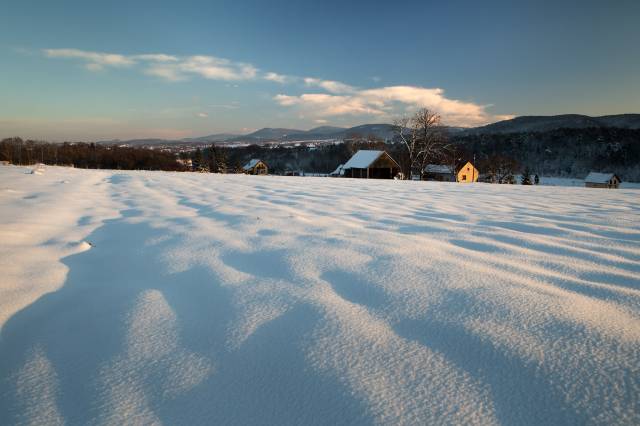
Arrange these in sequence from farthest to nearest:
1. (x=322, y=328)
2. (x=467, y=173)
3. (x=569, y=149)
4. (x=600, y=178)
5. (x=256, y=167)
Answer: (x=569, y=149) → (x=256, y=167) → (x=600, y=178) → (x=467, y=173) → (x=322, y=328)

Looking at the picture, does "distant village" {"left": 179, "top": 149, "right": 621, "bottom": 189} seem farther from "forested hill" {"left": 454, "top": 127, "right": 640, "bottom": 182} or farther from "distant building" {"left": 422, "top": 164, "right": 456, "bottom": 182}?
"forested hill" {"left": 454, "top": 127, "right": 640, "bottom": 182}

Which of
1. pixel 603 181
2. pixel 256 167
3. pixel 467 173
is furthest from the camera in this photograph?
pixel 256 167

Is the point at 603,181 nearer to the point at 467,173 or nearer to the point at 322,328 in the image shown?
the point at 467,173

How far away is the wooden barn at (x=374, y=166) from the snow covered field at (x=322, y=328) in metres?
26.6

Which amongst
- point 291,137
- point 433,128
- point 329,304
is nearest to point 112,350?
point 329,304

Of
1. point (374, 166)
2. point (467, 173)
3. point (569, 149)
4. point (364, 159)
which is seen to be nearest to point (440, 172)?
point (467, 173)

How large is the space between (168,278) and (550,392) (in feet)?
6.00

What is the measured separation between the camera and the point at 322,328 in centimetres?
126

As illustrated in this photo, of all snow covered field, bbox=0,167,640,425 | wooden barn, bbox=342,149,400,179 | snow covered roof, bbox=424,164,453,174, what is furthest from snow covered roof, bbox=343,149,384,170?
snow covered field, bbox=0,167,640,425

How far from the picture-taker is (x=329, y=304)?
1.45 m

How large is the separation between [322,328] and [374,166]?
28350 millimetres

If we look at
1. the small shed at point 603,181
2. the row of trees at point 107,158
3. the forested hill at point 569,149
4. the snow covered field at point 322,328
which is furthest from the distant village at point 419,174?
the forested hill at point 569,149

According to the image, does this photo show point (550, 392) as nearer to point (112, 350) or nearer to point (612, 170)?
point (112, 350)

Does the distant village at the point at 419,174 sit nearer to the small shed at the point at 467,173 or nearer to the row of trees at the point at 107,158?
the small shed at the point at 467,173
